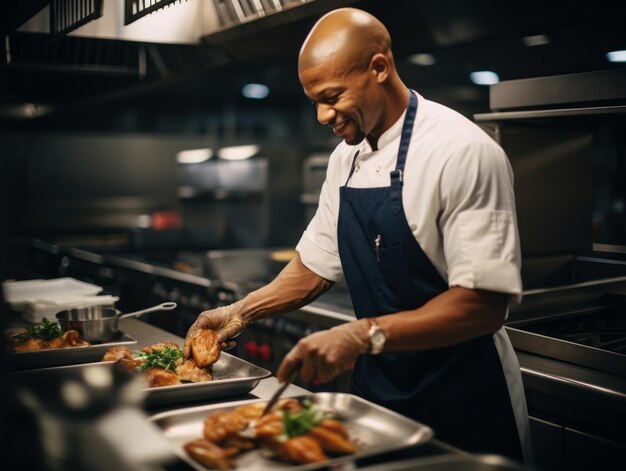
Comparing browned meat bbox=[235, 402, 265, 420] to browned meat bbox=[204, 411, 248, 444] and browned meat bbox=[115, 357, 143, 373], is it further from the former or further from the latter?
browned meat bbox=[115, 357, 143, 373]

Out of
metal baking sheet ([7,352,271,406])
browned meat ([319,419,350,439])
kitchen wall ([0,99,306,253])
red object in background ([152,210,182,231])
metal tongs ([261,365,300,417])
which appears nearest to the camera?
browned meat ([319,419,350,439])

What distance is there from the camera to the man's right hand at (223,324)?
6.93 feet

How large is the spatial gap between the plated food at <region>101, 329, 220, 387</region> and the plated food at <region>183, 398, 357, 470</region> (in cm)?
39

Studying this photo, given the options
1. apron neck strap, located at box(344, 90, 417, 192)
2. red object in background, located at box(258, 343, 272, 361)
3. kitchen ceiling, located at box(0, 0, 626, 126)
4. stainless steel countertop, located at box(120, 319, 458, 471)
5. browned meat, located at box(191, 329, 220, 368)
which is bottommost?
red object in background, located at box(258, 343, 272, 361)

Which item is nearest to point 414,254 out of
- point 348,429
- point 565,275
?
point 348,429

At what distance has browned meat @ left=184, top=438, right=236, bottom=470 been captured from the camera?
4.42ft

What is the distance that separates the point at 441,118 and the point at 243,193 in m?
5.91

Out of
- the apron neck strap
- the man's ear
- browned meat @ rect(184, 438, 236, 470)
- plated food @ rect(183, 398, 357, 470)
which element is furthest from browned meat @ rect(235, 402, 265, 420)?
the man's ear

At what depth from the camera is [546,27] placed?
3.45 metres

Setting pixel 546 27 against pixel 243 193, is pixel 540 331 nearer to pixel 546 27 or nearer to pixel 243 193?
pixel 546 27

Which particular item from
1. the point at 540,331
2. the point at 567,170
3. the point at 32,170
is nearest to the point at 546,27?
the point at 567,170

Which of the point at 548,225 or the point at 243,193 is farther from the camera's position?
the point at 243,193

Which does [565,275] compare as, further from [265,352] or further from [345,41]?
[345,41]

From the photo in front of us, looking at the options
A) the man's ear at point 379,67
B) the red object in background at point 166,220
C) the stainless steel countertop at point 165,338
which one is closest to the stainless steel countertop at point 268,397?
the stainless steel countertop at point 165,338
